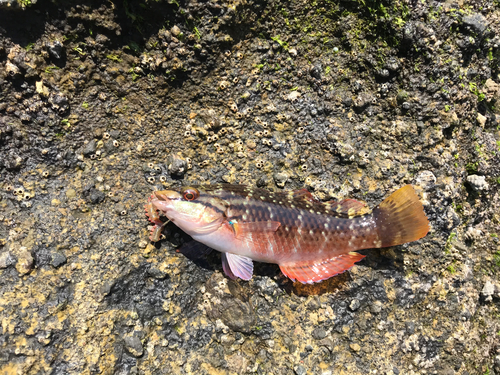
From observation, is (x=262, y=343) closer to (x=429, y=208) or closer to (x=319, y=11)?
(x=429, y=208)

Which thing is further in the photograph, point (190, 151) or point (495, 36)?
point (495, 36)

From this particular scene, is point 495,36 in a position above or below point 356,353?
above

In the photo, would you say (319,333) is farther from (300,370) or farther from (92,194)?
(92,194)

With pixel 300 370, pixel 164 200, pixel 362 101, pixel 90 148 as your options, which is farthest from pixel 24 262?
pixel 362 101

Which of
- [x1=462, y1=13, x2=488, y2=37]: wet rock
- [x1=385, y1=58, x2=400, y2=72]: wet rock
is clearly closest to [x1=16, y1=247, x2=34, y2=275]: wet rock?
[x1=385, y1=58, x2=400, y2=72]: wet rock

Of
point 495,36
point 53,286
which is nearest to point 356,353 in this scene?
point 53,286

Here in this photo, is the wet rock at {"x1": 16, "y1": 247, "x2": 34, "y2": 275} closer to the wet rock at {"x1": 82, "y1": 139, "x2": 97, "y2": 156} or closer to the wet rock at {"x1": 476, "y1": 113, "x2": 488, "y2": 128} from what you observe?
the wet rock at {"x1": 82, "y1": 139, "x2": 97, "y2": 156}
